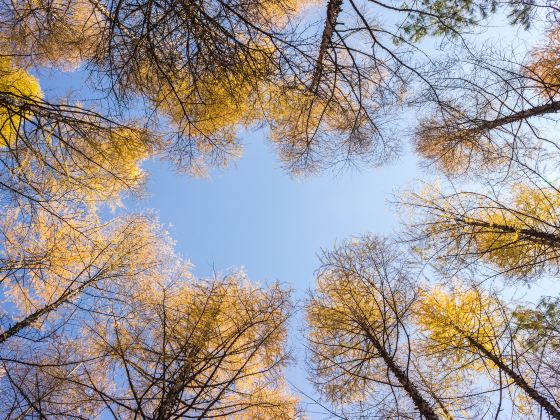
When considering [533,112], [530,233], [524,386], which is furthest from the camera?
[533,112]

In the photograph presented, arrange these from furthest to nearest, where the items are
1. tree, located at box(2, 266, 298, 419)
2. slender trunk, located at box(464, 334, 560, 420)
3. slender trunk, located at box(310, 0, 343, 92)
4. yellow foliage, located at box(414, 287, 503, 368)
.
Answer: yellow foliage, located at box(414, 287, 503, 368) < tree, located at box(2, 266, 298, 419) < slender trunk, located at box(310, 0, 343, 92) < slender trunk, located at box(464, 334, 560, 420)

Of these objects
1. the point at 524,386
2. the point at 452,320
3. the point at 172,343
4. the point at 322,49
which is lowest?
the point at 524,386

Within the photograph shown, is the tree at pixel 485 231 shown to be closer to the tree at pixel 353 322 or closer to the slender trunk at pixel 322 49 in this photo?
the tree at pixel 353 322

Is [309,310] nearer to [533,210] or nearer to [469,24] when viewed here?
[533,210]

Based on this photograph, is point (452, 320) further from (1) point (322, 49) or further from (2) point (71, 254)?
(2) point (71, 254)

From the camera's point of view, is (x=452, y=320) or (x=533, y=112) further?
(x=452, y=320)

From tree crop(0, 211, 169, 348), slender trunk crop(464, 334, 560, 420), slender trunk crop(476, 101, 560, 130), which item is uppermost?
slender trunk crop(476, 101, 560, 130)

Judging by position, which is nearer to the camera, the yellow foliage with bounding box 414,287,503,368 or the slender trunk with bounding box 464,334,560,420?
the slender trunk with bounding box 464,334,560,420

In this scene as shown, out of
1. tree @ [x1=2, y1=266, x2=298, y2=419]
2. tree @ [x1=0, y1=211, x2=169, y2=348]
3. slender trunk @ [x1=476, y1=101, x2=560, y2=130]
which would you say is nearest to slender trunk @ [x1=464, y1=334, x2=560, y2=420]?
tree @ [x1=2, y1=266, x2=298, y2=419]

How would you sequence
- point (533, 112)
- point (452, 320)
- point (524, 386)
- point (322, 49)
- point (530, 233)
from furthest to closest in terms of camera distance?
point (452, 320), point (533, 112), point (530, 233), point (322, 49), point (524, 386)

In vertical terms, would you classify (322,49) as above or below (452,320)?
above

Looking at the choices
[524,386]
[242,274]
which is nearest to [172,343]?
[242,274]

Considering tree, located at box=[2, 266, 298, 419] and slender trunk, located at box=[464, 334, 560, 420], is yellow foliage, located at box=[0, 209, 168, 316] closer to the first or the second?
A: tree, located at box=[2, 266, 298, 419]

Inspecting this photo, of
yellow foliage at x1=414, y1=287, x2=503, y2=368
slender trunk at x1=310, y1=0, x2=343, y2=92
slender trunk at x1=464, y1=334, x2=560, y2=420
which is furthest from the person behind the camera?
yellow foliage at x1=414, y1=287, x2=503, y2=368
